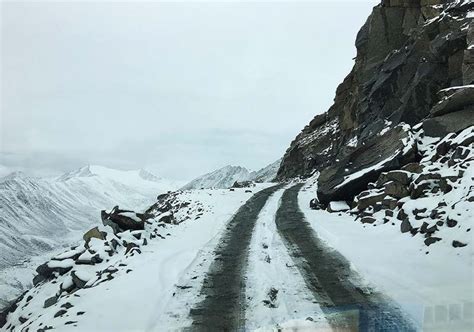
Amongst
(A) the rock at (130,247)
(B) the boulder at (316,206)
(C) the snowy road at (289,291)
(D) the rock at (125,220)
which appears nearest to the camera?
(C) the snowy road at (289,291)

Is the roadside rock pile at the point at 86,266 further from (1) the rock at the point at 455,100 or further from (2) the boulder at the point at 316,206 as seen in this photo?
(1) the rock at the point at 455,100

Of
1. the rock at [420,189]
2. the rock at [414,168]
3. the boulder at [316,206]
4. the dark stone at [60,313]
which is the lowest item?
the dark stone at [60,313]

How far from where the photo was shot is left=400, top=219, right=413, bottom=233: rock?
1150cm

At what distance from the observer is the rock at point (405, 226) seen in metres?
11.5

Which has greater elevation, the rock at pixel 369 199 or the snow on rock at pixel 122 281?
the rock at pixel 369 199

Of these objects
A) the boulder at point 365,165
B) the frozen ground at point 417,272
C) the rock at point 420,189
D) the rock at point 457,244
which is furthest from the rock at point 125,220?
the rock at point 457,244

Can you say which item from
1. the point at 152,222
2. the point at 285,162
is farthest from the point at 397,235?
the point at 285,162

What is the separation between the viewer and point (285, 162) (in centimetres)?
8006

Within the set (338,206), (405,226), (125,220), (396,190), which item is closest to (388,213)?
(396,190)

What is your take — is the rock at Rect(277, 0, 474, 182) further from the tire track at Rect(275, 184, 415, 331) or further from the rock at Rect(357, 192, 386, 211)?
the tire track at Rect(275, 184, 415, 331)

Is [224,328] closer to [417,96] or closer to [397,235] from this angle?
[397,235]

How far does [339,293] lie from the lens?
326 inches

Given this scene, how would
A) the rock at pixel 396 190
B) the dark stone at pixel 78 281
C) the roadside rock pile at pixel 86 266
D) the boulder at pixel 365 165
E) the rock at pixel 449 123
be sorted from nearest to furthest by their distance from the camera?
the roadside rock pile at pixel 86 266, the dark stone at pixel 78 281, the rock at pixel 396 190, the rock at pixel 449 123, the boulder at pixel 365 165

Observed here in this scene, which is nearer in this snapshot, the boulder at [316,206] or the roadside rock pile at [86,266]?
the roadside rock pile at [86,266]
